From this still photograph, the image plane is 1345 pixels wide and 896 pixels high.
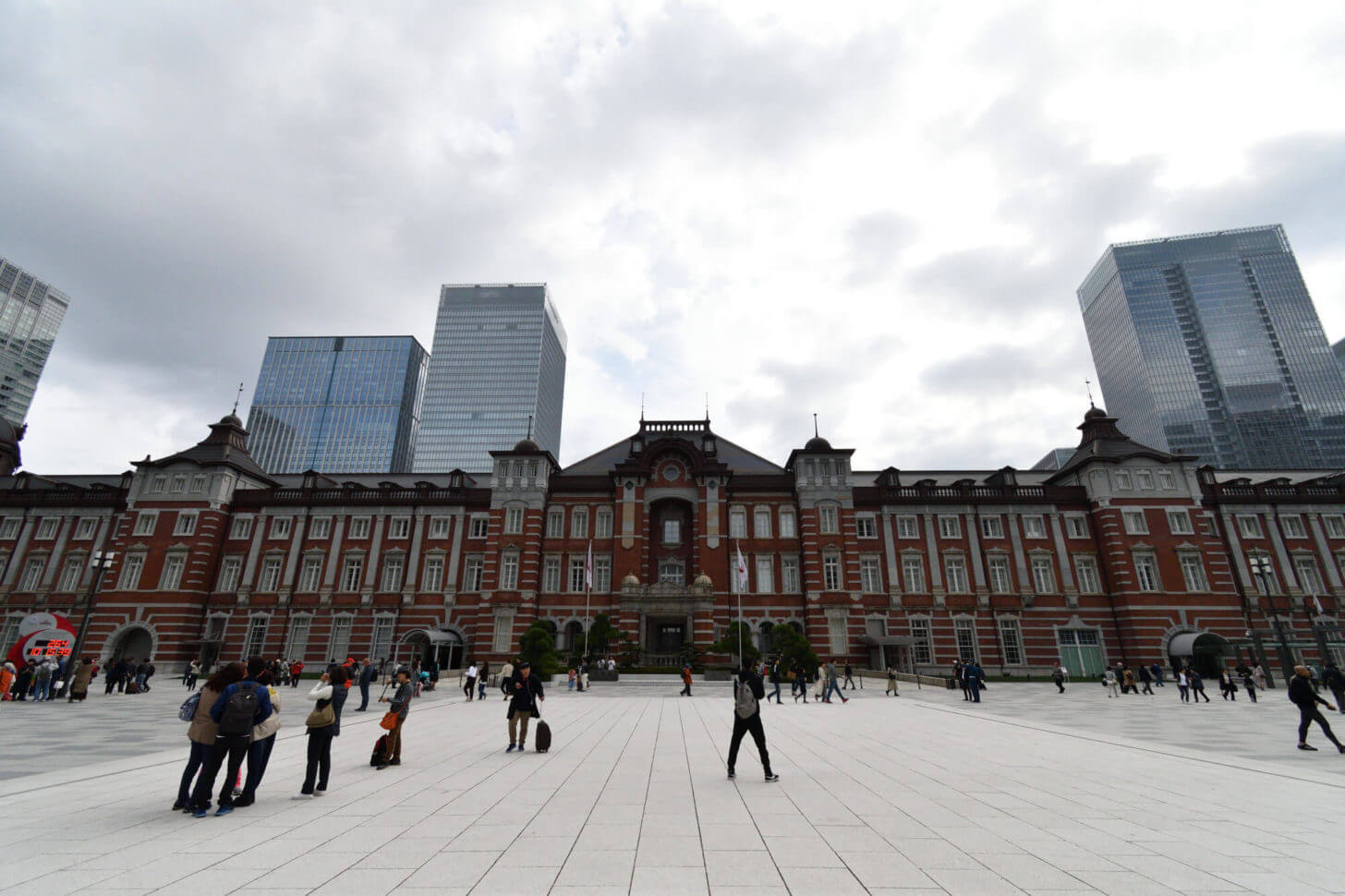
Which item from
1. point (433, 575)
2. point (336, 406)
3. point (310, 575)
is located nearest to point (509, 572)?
point (433, 575)

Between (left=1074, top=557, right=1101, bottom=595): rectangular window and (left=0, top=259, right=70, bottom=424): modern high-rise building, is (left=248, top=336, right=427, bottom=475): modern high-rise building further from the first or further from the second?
(left=1074, top=557, right=1101, bottom=595): rectangular window

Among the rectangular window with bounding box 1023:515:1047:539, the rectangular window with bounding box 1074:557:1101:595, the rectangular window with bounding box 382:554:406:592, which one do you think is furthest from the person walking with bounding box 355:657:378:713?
the rectangular window with bounding box 1074:557:1101:595

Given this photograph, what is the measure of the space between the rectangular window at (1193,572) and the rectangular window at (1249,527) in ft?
20.9

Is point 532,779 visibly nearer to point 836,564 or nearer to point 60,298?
point 836,564

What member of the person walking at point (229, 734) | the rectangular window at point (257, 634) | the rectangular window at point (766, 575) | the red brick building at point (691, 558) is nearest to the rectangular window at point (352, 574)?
the red brick building at point (691, 558)

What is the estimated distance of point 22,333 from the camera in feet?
401

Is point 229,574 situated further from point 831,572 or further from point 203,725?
point 203,725

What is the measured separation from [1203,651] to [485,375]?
12727 centimetres

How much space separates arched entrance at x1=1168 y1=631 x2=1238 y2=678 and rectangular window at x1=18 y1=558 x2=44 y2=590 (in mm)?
81219

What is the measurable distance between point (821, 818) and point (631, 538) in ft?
118

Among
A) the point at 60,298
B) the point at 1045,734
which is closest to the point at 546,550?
the point at 1045,734

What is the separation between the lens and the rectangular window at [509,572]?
42.2 metres

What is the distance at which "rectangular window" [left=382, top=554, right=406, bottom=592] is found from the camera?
147 feet

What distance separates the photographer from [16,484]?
4794 centimetres
